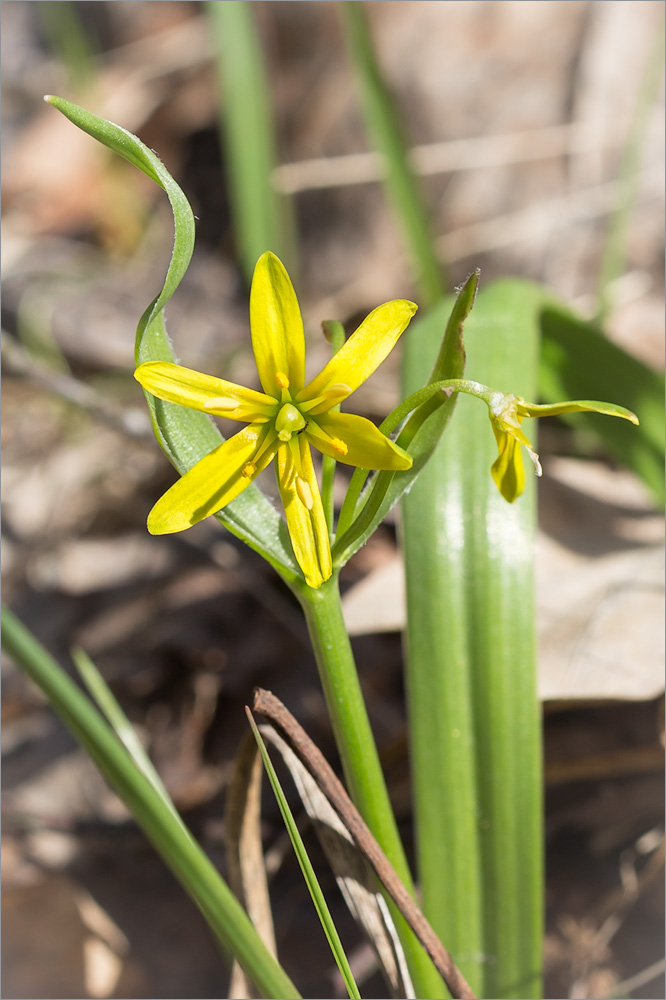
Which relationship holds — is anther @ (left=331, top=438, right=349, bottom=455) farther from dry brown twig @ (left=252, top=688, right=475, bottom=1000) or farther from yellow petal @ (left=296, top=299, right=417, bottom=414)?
dry brown twig @ (left=252, top=688, right=475, bottom=1000)

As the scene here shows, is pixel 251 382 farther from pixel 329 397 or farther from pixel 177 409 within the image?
pixel 329 397

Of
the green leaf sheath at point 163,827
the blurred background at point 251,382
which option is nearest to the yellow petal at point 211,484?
the green leaf sheath at point 163,827

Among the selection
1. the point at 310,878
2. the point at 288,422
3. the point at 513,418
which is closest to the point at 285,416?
the point at 288,422

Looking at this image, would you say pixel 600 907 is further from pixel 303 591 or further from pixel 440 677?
pixel 303 591

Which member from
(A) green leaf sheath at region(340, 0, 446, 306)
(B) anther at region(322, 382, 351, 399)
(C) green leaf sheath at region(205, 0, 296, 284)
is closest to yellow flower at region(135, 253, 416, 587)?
(B) anther at region(322, 382, 351, 399)

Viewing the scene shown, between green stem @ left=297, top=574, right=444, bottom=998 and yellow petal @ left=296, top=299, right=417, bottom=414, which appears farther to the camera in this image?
green stem @ left=297, top=574, right=444, bottom=998

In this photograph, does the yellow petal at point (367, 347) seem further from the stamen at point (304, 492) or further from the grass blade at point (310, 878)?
the grass blade at point (310, 878)

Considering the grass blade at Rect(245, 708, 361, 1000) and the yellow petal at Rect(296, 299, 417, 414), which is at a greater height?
the yellow petal at Rect(296, 299, 417, 414)
